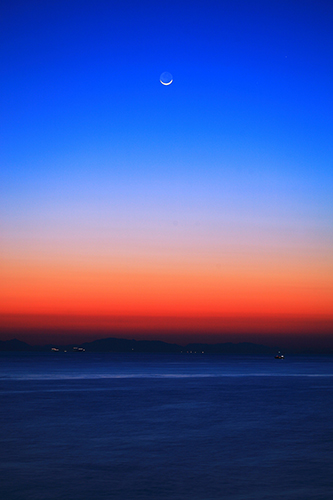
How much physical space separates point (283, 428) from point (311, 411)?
10006mm

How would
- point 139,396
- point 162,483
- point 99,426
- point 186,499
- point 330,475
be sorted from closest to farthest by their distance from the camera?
1. point 186,499
2. point 162,483
3. point 330,475
4. point 99,426
5. point 139,396

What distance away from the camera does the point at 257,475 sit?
19281mm

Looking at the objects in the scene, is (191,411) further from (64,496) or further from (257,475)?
(64,496)

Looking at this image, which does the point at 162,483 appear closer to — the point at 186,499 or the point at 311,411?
the point at 186,499

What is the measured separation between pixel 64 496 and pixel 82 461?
5120 millimetres

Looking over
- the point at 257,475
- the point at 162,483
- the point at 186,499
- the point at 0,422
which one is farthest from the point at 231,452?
the point at 0,422

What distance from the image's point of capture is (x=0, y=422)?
32719 millimetres

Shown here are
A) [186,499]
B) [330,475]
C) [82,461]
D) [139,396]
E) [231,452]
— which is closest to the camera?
[186,499]

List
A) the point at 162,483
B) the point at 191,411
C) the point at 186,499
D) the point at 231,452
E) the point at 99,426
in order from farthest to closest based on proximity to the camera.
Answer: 1. the point at 191,411
2. the point at 99,426
3. the point at 231,452
4. the point at 162,483
5. the point at 186,499

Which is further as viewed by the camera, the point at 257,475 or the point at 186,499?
the point at 257,475

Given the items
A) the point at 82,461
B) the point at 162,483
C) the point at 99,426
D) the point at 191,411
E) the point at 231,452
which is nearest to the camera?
the point at 162,483

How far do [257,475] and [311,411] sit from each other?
23151 millimetres

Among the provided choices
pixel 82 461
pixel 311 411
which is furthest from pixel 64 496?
pixel 311 411

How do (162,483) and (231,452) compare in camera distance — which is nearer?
(162,483)
